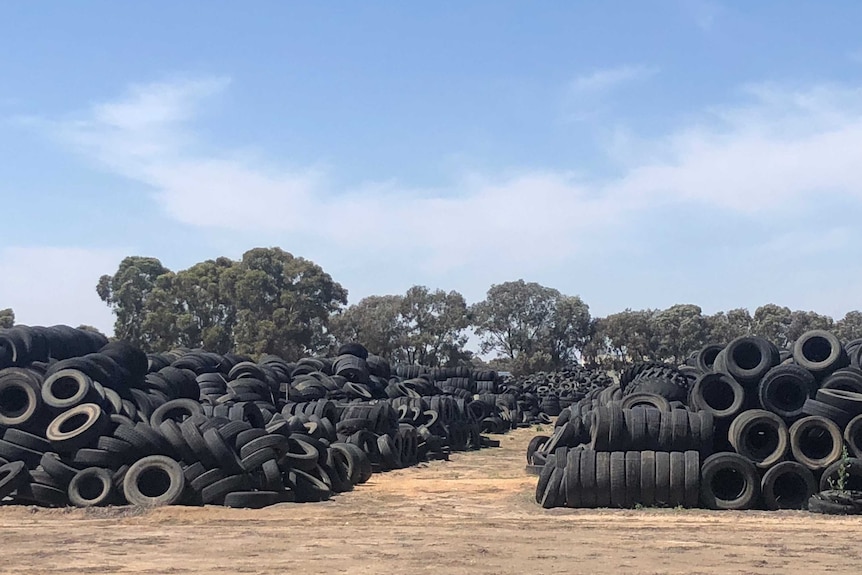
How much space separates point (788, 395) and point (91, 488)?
11.6m

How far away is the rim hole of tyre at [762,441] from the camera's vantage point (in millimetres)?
14493

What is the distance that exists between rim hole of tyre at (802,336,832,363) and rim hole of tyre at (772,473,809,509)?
3.16m

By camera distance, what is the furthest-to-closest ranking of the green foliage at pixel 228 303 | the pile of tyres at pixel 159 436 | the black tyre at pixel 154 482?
the green foliage at pixel 228 303 < the pile of tyres at pixel 159 436 < the black tyre at pixel 154 482

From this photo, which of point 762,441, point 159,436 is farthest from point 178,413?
point 762,441

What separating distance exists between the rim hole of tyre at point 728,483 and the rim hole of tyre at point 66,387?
11085 millimetres

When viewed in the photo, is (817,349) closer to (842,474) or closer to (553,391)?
(842,474)

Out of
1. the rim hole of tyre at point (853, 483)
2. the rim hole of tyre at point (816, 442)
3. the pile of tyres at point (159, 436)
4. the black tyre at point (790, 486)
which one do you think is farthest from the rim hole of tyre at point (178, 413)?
the rim hole of tyre at point (853, 483)

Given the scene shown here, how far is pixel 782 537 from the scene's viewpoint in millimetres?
11344

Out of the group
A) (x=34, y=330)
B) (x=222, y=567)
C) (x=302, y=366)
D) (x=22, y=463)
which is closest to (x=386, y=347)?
(x=302, y=366)

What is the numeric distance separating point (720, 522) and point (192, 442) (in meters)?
7.95

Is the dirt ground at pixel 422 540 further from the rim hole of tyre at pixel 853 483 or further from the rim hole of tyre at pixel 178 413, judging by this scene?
the rim hole of tyre at pixel 178 413

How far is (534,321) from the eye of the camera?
87.7 meters

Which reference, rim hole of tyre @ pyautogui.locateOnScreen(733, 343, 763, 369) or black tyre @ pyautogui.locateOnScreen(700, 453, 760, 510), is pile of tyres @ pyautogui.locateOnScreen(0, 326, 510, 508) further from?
rim hole of tyre @ pyautogui.locateOnScreen(733, 343, 763, 369)

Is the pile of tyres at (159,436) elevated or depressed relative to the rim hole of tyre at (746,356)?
depressed
